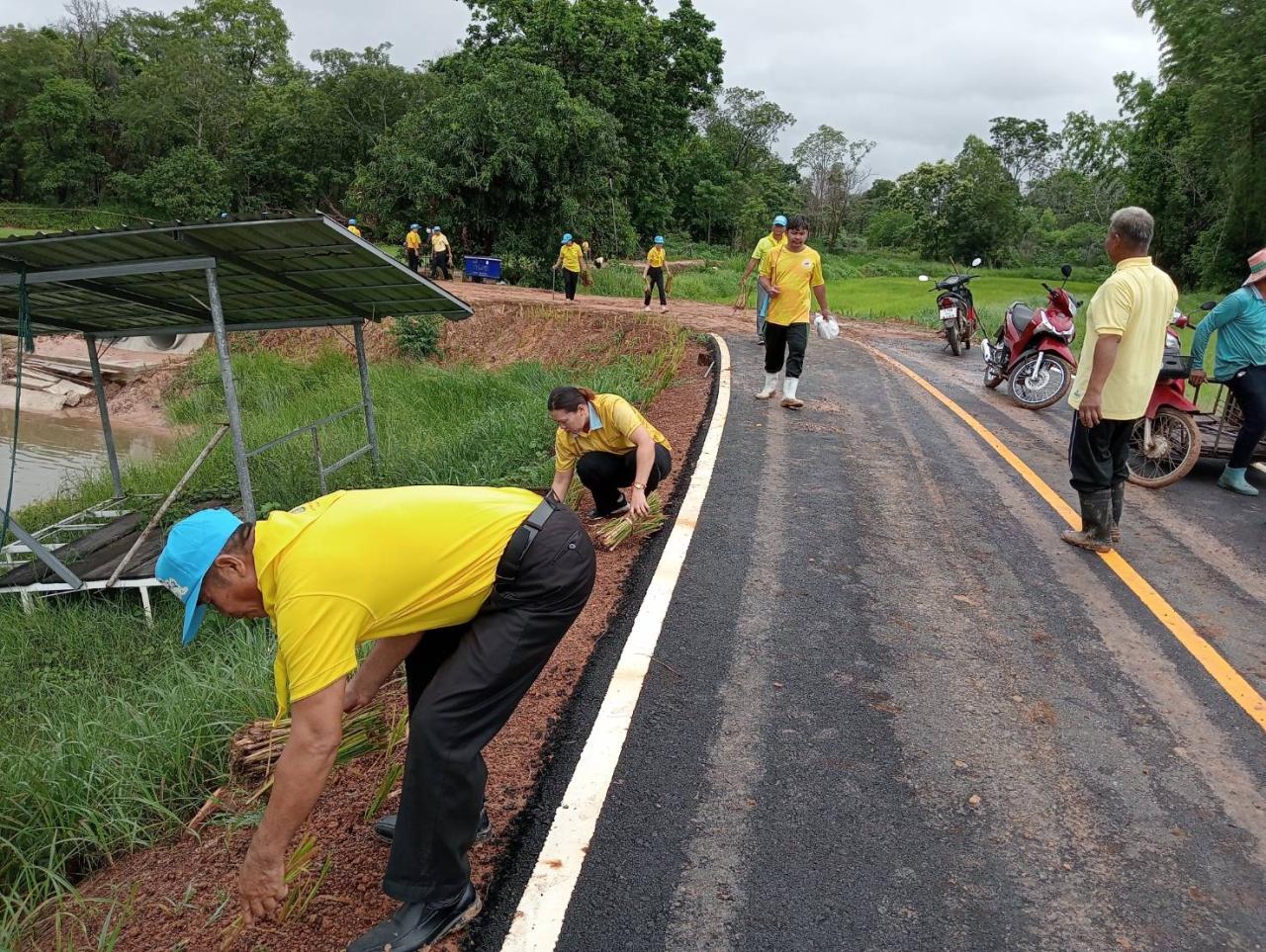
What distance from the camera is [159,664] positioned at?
564cm

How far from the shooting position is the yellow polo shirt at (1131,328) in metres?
4.78

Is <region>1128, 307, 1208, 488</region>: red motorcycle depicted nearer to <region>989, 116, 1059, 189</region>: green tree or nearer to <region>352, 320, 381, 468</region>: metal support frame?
<region>352, 320, 381, 468</region>: metal support frame

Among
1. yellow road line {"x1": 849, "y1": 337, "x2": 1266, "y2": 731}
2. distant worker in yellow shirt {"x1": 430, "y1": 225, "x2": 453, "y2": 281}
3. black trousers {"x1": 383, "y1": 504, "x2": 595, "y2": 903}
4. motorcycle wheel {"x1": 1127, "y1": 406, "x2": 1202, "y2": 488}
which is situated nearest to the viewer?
black trousers {"x1": 383, "y1": 504, "x2": 595, "y2": 903}

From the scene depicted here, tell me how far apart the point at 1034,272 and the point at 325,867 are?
48.4 metres

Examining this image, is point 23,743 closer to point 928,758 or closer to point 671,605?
point 671,605

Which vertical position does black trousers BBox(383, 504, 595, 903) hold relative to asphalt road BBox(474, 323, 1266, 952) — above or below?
above

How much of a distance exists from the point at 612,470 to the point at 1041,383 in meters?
6.29

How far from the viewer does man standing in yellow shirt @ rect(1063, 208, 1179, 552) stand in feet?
15.6

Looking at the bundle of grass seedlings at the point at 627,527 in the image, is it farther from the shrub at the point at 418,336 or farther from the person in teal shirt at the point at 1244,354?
the shrub at the point at 418,336

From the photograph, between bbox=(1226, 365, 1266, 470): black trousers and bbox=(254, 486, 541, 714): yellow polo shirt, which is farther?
bbox=(1226, 365, 1266, 470): black trousers

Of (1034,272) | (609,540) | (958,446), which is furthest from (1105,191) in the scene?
(609,540)

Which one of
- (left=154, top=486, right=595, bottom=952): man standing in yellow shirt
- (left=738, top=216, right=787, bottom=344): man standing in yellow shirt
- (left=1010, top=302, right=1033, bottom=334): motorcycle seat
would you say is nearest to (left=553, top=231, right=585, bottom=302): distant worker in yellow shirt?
(left=738, top=216, right=787, bottom=344): man standing in yellow shirt

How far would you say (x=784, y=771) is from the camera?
301 cm

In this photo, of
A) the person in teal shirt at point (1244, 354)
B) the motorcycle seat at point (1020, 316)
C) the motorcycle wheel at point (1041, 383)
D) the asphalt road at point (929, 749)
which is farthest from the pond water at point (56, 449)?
the person in teal shirt at point (1244, 354)
